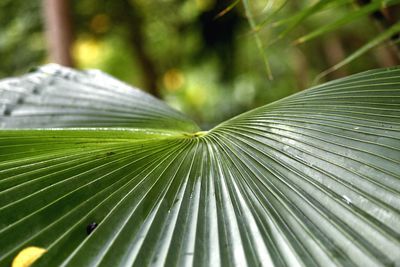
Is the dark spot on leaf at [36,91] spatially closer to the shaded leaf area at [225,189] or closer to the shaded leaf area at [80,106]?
the shaded leaf area at [80,106]

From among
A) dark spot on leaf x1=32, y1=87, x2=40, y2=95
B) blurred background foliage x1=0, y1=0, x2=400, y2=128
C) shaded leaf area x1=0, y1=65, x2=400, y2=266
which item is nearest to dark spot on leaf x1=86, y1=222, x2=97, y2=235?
shaded leaf area x1=0, y1=65, x2=400, y2=266

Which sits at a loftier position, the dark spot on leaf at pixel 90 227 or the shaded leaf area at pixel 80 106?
the shaded leaf area at pixel 80 106

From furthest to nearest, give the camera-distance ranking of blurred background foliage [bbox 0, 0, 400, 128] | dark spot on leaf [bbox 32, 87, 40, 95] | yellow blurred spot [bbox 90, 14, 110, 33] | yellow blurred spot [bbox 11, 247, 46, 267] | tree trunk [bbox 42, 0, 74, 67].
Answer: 1. yellow blurred spot [bbox 90, 14, 110, 33]
2. blurred background foliage [bbox 0, 0, 400, 128]
3. tree trunk [bbox 42, 0, 74, 67]
4. dark spot on leaf [bbox 32, 87, 40, 95]
5. yellow blurred spot [bbox 11, 247, 46, 267]

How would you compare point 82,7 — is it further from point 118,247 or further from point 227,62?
point 118,247

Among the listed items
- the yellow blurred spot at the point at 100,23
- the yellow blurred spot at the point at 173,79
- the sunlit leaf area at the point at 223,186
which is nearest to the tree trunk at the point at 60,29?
the sunlit leaf area at the point at 223,186

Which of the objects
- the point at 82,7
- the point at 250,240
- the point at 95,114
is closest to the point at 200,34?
the point at 82,7

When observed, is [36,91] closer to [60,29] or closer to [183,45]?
[60,29]

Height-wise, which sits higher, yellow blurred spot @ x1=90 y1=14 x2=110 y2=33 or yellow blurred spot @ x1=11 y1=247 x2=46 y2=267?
yellow blurred spot @ x1=90 y1=14 x2=110 y2=33

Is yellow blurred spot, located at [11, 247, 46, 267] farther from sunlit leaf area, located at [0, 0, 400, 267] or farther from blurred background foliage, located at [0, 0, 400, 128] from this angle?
blurred background foliage, located at [0, 0, 400, 128]
